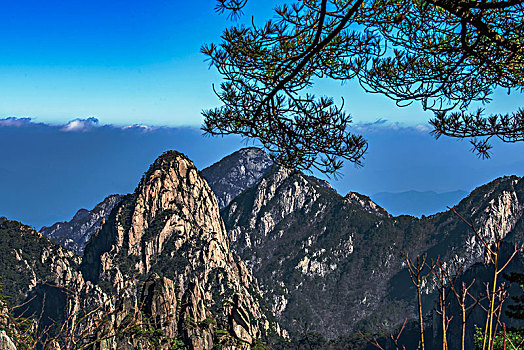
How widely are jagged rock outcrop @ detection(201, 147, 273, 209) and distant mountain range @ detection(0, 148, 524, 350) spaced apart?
111 centimetres

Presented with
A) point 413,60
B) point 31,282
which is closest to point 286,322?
point 31,282

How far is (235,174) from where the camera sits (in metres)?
157

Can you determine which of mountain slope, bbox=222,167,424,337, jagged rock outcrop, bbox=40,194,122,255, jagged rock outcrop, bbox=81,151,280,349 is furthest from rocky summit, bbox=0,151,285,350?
jagged rock outcrop, bbox=40,194,122,255

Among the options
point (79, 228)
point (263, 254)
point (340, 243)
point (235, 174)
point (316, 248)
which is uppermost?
point (235, 174)

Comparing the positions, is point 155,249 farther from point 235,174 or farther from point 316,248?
point 235,174

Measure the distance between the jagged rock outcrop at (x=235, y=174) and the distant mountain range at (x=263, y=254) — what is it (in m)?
1.11

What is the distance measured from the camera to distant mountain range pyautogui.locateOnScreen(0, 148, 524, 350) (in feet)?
165

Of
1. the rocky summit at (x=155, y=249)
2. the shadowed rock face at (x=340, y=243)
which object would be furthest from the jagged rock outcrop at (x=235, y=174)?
the rocky summit at (x=155, y=249)

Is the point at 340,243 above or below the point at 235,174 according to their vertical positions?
below

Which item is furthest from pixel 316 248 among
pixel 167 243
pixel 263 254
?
pixel 167 243

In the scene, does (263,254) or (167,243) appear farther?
(263,254)

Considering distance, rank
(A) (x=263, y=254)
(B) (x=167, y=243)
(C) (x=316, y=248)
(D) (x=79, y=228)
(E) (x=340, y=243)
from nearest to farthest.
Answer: (B) (x=167, y=243)
(C) (x=316, y=248)
(E) (x=340, y=243)
(A) (x=263, y=254)
(D) (x=79, y=228)

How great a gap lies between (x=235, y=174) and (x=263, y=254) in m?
57.1

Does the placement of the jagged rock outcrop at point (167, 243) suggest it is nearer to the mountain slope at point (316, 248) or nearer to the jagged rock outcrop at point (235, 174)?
the mountain slope at point (316, 248)
